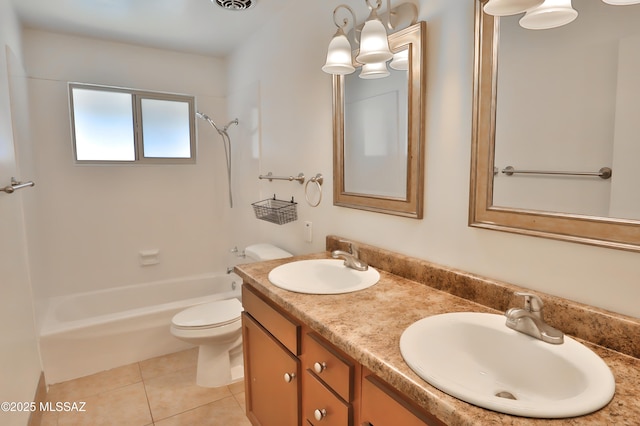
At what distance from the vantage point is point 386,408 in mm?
872

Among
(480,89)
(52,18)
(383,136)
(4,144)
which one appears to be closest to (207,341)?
(4,144)

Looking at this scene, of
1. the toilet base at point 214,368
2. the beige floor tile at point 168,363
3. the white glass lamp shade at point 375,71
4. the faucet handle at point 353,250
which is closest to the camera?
the white glass lamp shade at point 375,71

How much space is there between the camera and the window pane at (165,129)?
3125 mm

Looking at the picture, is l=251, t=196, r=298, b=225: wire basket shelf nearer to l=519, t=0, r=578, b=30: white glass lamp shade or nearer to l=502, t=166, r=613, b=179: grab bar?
l=502, t=166, r=613, b=179: grab bar

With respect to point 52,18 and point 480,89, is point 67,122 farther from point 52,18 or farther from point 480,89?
point 480,89

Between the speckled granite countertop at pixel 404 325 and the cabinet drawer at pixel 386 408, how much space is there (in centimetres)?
5

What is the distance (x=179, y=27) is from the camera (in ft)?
8.55

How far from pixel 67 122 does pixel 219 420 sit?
2.48m

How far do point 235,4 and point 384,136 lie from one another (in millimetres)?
1364

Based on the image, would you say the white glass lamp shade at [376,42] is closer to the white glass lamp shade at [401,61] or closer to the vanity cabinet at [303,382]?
the white glass lamp shade at [401,61]

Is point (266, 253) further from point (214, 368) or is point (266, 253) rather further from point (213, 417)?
point (213, 417)

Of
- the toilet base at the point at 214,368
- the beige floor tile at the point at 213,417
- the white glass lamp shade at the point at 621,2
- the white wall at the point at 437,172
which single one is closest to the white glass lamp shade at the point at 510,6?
the white glass lamp shade at the point at 621,2

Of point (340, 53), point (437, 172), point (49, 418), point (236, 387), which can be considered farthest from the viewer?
point (236, 387)

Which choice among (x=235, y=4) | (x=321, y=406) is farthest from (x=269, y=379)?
(x=235, y=4)
